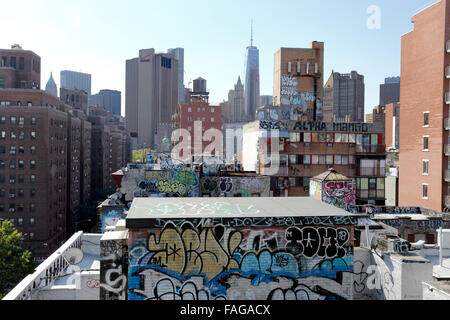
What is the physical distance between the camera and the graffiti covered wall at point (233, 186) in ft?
140

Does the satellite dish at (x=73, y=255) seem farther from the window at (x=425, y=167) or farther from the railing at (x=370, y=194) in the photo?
the railing at (x=370, y=194)

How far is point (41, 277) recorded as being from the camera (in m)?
15.8

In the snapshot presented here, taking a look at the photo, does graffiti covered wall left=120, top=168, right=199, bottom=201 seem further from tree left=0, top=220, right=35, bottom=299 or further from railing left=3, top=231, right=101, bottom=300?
tree left=0, top=220, right=35, bottom=299

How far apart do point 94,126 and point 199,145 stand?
3903cm

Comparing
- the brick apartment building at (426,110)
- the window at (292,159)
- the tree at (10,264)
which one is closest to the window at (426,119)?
the brick apartment building at (426,110)

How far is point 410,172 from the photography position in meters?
55.3

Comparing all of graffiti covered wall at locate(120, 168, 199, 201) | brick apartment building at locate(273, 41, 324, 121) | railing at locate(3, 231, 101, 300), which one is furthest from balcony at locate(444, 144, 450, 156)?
railing at locate(3, 231, 101, 300)

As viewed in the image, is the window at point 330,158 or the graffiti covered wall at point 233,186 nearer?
the graffiti covered wall at point 233,186

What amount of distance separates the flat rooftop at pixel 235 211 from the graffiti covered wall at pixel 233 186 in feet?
87.7

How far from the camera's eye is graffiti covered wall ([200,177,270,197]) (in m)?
42.7

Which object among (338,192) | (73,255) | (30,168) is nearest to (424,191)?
(338,192)

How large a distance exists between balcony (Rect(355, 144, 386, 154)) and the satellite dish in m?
51.2
